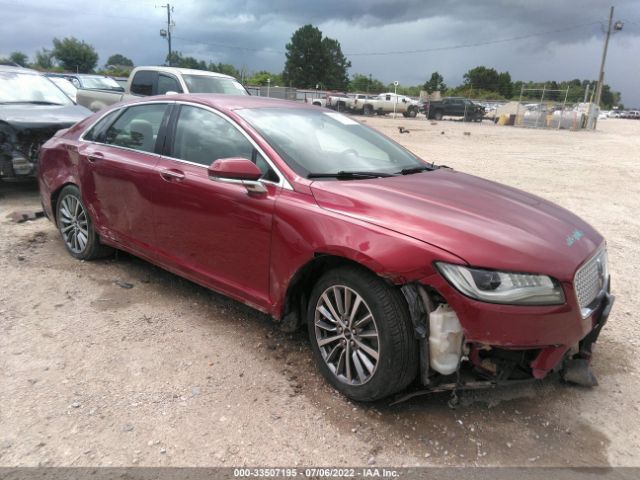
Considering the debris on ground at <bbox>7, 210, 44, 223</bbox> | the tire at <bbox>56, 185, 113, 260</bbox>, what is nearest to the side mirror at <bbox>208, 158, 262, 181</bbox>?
the tire at <bbox>56, 185, 113, 260</bbox>

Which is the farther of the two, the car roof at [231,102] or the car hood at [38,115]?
the car hood at [38,115]

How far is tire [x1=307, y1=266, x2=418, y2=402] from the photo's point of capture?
2619mm

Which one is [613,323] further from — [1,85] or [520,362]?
[1,85]

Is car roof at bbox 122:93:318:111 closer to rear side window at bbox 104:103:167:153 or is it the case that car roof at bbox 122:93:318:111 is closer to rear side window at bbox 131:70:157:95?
rear side window at bbox 104:103:167:153

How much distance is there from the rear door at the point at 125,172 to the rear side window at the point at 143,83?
6.54m

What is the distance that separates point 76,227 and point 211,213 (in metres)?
2.23

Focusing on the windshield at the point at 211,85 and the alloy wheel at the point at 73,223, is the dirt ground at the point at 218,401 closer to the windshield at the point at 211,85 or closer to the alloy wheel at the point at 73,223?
the alloy wheel at the point at 73,223

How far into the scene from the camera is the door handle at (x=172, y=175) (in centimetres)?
373

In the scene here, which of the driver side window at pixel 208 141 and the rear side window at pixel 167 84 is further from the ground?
the rear side window at pixel 167 84

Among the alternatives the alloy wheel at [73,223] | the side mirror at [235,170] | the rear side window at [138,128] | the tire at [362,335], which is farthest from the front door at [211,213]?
the alloy wheel at [73,223]

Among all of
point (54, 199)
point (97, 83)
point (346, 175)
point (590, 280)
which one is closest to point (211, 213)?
point (346, 175)

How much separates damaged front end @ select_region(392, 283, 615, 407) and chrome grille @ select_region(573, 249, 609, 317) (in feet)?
0.94

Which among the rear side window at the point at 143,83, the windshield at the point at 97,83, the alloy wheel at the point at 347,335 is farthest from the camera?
the windshield at the point at 97,83

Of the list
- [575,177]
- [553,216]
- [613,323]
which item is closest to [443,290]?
[553,216]
